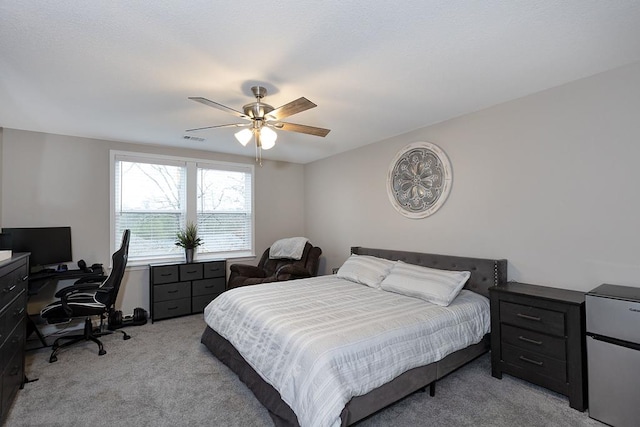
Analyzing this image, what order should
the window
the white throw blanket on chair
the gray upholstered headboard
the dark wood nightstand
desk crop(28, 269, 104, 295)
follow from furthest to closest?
the white throw blanket on chair < the window < desk crop(28, 269, 104, 295) < the gray upholstered headboard < the dark wood nightstand

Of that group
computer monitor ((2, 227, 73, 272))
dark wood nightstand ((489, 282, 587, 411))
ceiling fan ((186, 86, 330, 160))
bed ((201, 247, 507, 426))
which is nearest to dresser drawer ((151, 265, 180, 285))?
computer monitor ((2, 227, 73, 272))

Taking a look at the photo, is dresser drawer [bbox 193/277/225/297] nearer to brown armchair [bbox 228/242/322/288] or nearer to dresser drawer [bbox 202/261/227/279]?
dresser drawer [bbox 202/261/227/279]

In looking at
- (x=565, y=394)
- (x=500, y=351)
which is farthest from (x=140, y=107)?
(x=565, y=394)

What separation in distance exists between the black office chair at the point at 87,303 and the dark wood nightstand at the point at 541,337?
13.0ft

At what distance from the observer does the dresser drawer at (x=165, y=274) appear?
4.26 meters

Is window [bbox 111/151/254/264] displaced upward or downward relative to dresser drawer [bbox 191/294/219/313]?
upward

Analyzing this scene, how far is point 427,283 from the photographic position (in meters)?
2.93

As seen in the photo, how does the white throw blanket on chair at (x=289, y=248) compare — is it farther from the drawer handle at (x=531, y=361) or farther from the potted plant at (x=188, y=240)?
the drawer handle at (x=531, y=361)

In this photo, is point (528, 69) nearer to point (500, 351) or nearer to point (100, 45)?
point (500, 351)

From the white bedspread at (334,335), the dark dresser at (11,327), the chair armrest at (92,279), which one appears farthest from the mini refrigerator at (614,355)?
the chair armrest at (92,279)

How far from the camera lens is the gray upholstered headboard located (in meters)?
2.99

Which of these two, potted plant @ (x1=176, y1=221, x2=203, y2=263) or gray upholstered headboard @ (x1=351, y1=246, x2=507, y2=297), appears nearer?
gray upholstered headboard @ (x1=351, y1=246, x2=507, y2=297)

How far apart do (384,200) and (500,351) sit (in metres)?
2.32

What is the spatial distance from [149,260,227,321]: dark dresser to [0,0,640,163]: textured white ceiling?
2.22m
